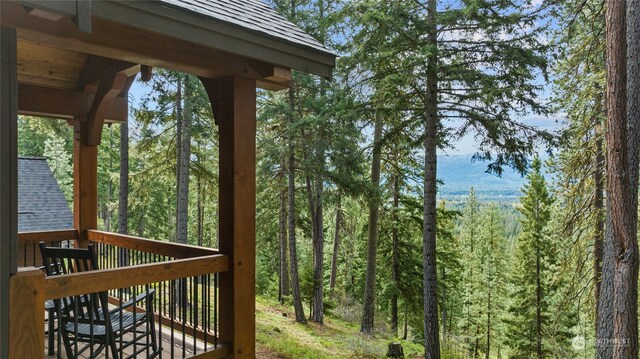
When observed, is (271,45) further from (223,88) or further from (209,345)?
(209,345)

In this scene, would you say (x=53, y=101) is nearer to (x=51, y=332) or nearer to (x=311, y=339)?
(x=51, y=332)

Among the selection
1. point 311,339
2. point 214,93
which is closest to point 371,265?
point 311,339

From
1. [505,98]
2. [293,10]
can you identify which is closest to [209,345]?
[505,98]

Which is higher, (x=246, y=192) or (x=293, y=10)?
(x=293, y=10)

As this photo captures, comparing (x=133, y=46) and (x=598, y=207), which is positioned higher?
(x=133, y=46)

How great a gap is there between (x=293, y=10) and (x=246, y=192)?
924 cm

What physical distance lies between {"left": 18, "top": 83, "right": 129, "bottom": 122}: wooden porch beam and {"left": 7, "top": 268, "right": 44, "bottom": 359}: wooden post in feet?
11.9

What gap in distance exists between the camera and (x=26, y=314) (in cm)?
235

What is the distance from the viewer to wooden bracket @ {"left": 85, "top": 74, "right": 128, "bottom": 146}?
5.00 m

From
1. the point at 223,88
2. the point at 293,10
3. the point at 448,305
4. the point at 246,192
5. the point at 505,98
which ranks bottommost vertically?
the point at 448,305

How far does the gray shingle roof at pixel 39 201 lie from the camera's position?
34.9ft

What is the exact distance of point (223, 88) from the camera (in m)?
3.49

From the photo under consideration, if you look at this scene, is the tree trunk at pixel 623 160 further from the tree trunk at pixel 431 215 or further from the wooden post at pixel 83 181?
the wooden post at pixel 83 181

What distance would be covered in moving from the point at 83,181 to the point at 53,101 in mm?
1123
